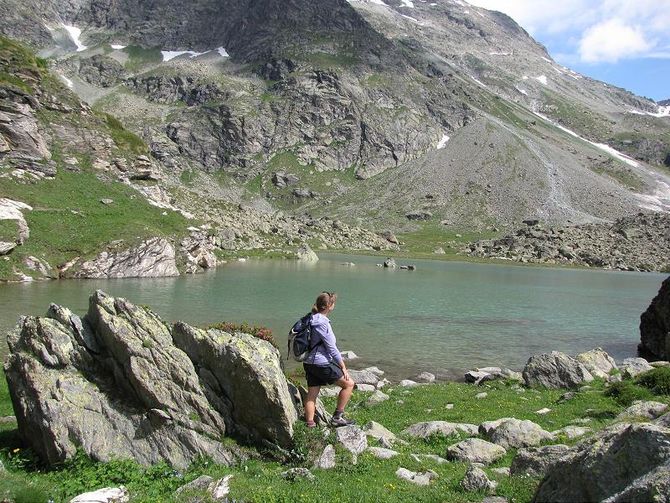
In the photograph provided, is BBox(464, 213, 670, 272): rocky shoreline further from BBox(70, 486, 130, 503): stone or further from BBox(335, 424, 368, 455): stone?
BBox(70, 486, 130, 503): stone

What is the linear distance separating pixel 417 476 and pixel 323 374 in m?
3.50

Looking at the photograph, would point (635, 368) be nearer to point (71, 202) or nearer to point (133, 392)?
point (133, 392)

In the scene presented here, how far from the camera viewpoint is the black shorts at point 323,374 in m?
13.2

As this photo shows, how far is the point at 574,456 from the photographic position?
7.32 metres

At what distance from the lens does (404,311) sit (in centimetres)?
5178

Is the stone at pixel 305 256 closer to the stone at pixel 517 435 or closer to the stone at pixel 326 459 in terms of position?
the stone at pixel 517 435

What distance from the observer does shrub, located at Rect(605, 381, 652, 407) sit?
19438mm

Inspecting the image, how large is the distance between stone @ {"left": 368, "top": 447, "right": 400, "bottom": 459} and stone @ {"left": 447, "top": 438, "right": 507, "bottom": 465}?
1.66m

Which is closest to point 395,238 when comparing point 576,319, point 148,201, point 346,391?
point 148,201

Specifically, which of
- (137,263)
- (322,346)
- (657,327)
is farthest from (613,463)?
(137,263)

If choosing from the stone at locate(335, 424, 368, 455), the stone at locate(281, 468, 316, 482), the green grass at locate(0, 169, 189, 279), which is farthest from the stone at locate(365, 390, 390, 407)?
the green grass at locate(0, 169, 189, 279)

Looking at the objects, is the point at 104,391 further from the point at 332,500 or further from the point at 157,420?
the point at 332,500

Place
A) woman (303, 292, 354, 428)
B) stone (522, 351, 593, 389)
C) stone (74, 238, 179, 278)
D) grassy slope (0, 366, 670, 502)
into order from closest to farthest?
grassy slope (0, 366, 670, 502) < woman (303, 292, 354, 428) < stone (522, 351, 593, 389) < stone (74, 238, 179, 278)

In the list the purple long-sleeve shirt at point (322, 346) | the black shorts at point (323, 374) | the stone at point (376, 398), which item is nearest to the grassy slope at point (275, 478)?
the black shorts at point (323, 374)
